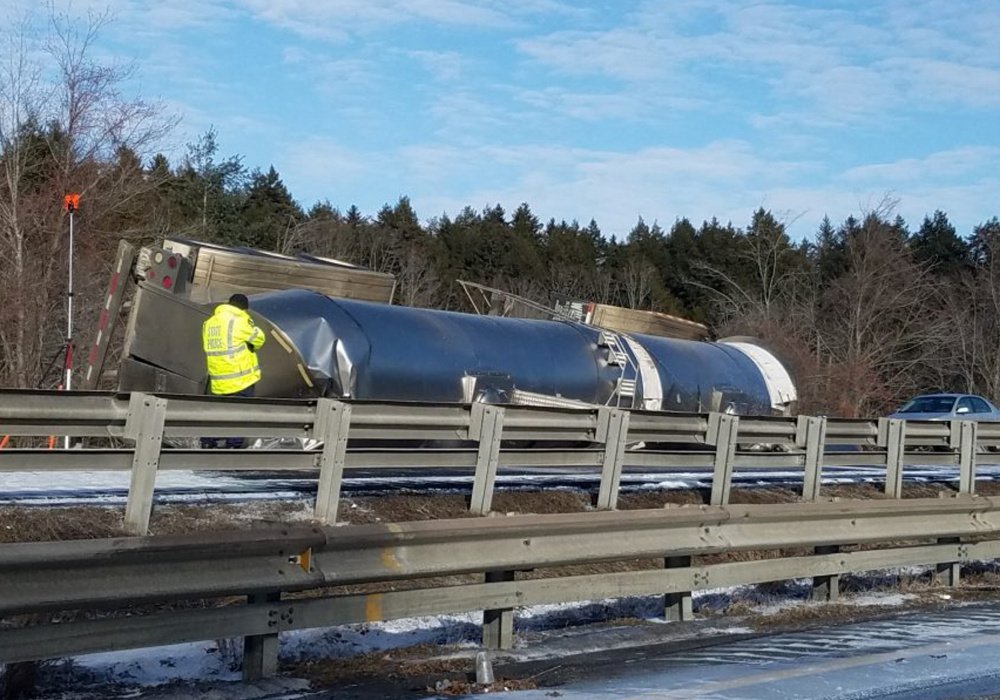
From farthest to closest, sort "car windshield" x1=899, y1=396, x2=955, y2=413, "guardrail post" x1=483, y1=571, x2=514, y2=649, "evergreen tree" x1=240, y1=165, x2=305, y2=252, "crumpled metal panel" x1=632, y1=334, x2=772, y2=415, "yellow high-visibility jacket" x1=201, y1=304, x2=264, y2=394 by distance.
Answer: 1. "evergreen tree" x1=240, y1=165, x2=305, y2=252
2. "car windshield" x1=899, y1=396, x2=955, y2=413
3. "crumpled metal panel" x1=632, y1=334, x2=772, y2=415
4. "yellow high-visibility jacket" x1=201, y1=304, x2=264, y2=394
5. "guardrail post" x1=483, y1=571, x2=514, y2=649

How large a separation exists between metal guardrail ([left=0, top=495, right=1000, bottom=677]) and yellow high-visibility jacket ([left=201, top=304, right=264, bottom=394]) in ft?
11.3

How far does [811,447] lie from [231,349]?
5.25 metres

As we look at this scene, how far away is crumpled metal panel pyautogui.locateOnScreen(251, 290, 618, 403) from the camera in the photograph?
1236 centimetres

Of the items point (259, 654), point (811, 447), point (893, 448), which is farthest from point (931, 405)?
point (259, 654)

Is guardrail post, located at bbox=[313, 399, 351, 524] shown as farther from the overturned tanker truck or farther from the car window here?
the car window

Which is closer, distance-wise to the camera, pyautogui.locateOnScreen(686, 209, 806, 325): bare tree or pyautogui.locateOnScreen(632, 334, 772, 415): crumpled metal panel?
pyautogui.locateOnScreen(632, 334, 772, 415): crumpled metal panel

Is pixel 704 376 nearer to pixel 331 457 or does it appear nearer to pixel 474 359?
pixel 474 359

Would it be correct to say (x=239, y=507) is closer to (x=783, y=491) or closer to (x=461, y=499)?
(x=461, y=499)

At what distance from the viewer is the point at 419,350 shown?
1306cm

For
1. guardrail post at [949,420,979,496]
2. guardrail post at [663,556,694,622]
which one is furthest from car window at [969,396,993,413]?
guardrail post at [663,556,694,622]

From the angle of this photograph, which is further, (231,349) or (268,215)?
(268,215)

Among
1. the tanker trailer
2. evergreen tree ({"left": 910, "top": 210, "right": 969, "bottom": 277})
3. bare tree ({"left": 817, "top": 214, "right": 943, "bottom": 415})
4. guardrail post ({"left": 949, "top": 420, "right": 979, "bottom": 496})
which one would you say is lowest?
guardrail post ({"left": 949, "top": 420, "right": 979, "bottom": 496})

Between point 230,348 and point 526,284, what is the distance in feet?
173

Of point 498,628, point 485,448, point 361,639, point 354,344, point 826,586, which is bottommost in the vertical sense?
point 361,639
